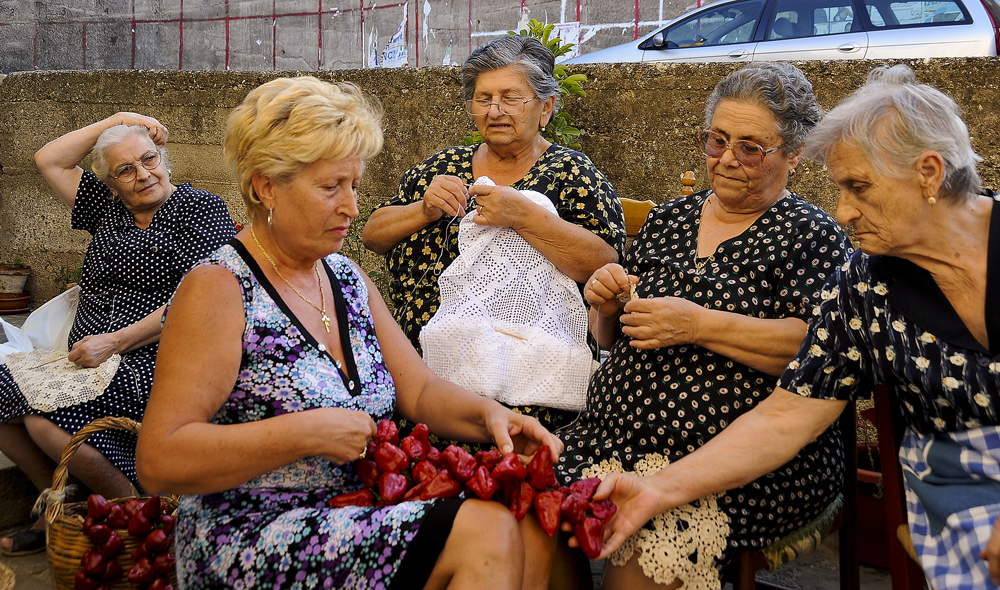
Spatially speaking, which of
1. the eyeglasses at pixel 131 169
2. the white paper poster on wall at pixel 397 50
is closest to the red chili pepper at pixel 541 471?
the eyeglasses at pixel 131 169

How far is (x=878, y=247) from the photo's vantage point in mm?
1466

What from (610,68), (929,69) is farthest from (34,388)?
(929,69)

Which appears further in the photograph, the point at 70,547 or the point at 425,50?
the point at 425,50

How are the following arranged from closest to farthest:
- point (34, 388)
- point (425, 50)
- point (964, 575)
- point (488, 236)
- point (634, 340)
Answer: point (964, 575)
point (634, 340)
point (488, 236)
point (34, 388)
point (425, 50)

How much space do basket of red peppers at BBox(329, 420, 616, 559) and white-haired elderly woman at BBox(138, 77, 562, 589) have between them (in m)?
0.05

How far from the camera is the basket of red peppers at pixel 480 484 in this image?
5.04 feet

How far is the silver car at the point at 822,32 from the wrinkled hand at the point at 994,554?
3640 mm

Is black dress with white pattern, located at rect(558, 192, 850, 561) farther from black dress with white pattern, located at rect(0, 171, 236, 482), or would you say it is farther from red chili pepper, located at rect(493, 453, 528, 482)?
black dress with white pattern, located at rect(0, 171, 236, 482)

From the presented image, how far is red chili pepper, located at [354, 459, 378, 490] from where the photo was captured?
160 centimetres

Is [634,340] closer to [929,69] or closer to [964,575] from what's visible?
[964,575]

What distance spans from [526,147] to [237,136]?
128cm

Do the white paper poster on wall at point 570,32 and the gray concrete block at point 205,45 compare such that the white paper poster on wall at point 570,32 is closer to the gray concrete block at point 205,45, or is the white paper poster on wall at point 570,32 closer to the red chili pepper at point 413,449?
the gray concrete block at point 205,45

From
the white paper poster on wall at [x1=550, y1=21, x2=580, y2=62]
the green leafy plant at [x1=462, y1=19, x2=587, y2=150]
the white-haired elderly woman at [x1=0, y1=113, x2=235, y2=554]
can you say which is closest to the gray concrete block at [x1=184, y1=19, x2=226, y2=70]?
the white paper poster on wall at [x1=550, y1=21, x2=580, y2=62]

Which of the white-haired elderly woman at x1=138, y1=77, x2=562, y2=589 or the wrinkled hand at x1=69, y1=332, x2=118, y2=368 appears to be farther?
the wrinkled hand at x1=69, y1=332, x2=118, y2=368
